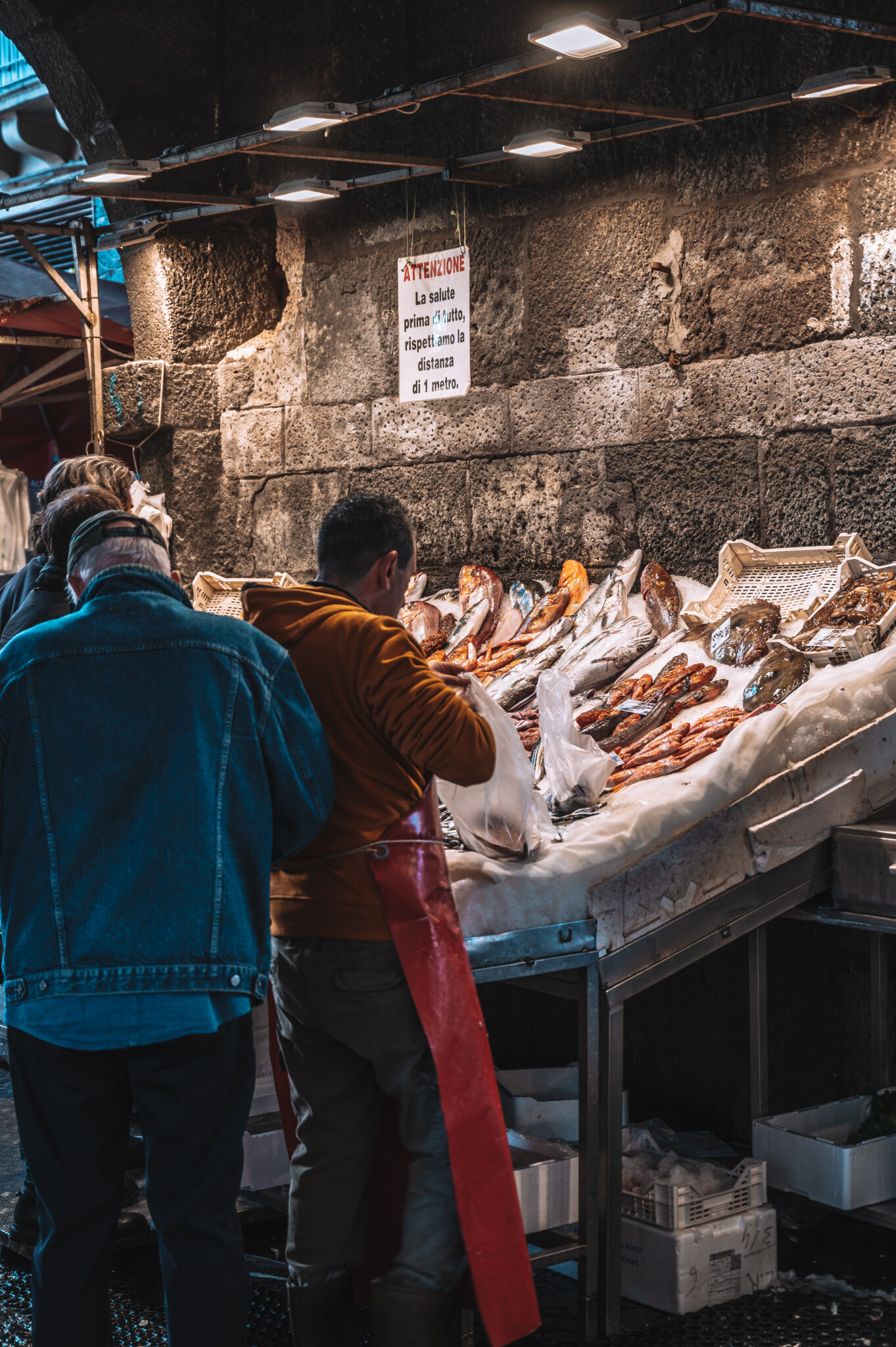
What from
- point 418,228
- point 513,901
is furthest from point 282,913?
point 418,228

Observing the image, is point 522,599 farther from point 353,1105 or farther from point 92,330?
point 92,330

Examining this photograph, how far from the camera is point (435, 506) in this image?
6199mm

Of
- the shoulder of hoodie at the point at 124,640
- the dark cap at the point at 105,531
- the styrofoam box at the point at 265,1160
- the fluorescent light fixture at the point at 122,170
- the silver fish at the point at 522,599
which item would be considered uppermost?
the fluorescent light fixture at the point at 122,170

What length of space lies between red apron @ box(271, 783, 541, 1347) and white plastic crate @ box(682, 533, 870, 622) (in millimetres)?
2016

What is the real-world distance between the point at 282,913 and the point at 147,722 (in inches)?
27.6

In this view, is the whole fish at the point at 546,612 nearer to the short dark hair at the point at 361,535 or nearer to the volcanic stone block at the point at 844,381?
the volcanic stone block at the point at 844,381

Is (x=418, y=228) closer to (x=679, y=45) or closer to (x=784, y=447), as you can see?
(x=679, y=45)

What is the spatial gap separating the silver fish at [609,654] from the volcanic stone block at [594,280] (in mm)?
1248

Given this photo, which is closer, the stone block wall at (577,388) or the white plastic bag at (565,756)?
the white plastic bag at (565,756)

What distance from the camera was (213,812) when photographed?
239cm

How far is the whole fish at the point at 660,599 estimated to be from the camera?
15.5ft

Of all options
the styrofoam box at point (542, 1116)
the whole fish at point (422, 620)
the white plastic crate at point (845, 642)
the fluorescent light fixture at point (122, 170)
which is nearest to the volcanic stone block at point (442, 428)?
the whole fish at point (422, 620)

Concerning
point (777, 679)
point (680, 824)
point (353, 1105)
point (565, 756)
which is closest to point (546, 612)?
point (777, 679)

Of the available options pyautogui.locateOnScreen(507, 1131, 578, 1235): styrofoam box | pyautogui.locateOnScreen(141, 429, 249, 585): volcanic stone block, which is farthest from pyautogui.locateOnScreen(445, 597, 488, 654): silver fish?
pyautogui.locateOnScreen(507, 1131, 578, 1235): styrofoam box
